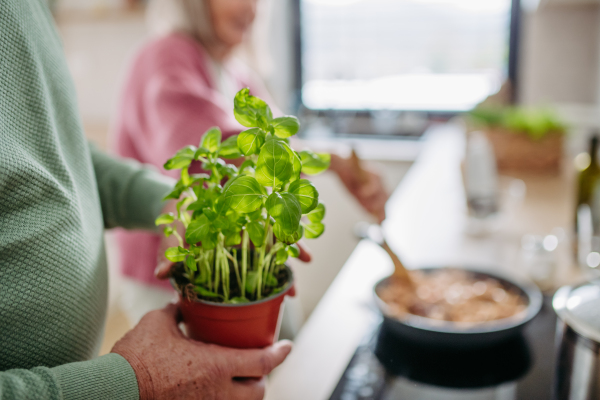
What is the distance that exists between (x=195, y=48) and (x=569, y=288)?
0.91m

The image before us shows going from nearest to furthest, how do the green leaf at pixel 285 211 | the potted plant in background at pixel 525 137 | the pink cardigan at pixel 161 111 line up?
the green leaf at pixel 285 211 < the pink cardigan at pixel 161 111 < the potted plant in background at pixel 525 137

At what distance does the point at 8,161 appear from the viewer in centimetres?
39

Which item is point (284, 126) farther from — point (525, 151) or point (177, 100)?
point (525, 151)

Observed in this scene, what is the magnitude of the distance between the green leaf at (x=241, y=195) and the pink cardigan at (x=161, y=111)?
0.56 metres

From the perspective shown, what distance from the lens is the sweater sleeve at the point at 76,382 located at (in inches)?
13.6

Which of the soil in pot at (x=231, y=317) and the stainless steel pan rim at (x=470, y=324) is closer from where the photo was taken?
the soil in pot at (x=231, y=317)

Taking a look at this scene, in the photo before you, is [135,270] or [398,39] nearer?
[135,270]

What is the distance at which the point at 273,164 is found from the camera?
1.18 feet

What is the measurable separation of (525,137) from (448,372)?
1.43 m

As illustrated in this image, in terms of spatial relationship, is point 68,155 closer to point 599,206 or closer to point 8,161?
point 8,161

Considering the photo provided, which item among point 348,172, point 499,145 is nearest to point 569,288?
point 348,172

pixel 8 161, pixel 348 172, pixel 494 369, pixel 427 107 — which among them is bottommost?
pixel 427 107

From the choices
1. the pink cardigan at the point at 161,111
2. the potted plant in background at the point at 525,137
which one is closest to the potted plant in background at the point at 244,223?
the pink cardigan at the point at 161,111

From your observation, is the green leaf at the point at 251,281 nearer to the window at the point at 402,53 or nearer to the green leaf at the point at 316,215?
the green leaf at the point at 316,215
